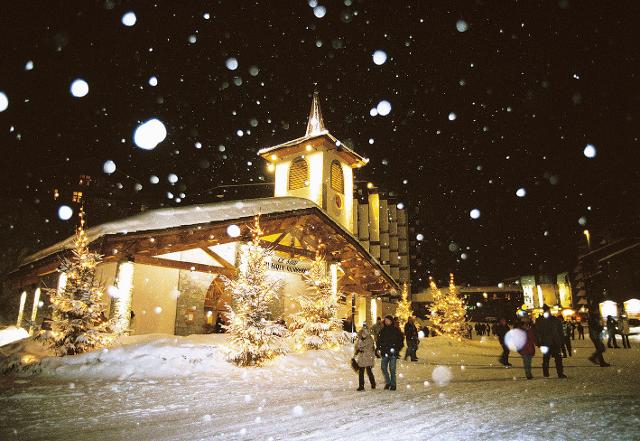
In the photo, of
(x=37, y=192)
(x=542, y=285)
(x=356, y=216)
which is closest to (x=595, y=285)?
(x=542, y=285)

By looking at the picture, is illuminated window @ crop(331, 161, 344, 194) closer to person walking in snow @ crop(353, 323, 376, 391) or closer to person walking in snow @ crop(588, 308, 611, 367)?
person walking in snow @ crop(588, 308, 611, 367)

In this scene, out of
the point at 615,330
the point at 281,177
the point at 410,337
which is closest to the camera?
the point at 410,337

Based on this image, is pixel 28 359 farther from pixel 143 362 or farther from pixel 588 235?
pixel 588 235

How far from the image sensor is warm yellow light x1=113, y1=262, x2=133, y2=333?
12625 mm

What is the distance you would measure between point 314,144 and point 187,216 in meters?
13.1

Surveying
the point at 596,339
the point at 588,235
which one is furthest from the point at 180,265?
the point at 588,235

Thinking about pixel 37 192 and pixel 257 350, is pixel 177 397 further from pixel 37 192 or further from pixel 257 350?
pixel 37 192

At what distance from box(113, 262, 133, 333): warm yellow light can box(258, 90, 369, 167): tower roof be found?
14.6 metres

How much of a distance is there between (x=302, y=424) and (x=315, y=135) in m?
20.9

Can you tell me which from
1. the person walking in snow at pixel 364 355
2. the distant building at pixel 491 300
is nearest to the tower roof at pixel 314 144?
the person walking in snow at pixel 364 355

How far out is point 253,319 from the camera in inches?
462

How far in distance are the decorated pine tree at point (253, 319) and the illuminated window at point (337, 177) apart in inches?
515

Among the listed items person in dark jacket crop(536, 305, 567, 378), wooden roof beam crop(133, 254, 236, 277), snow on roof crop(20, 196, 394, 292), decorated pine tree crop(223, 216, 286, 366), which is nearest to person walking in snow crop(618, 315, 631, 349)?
Result: person in dark jacket crop(536, 305, 567, 378)

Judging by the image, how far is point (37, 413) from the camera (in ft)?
21.0
